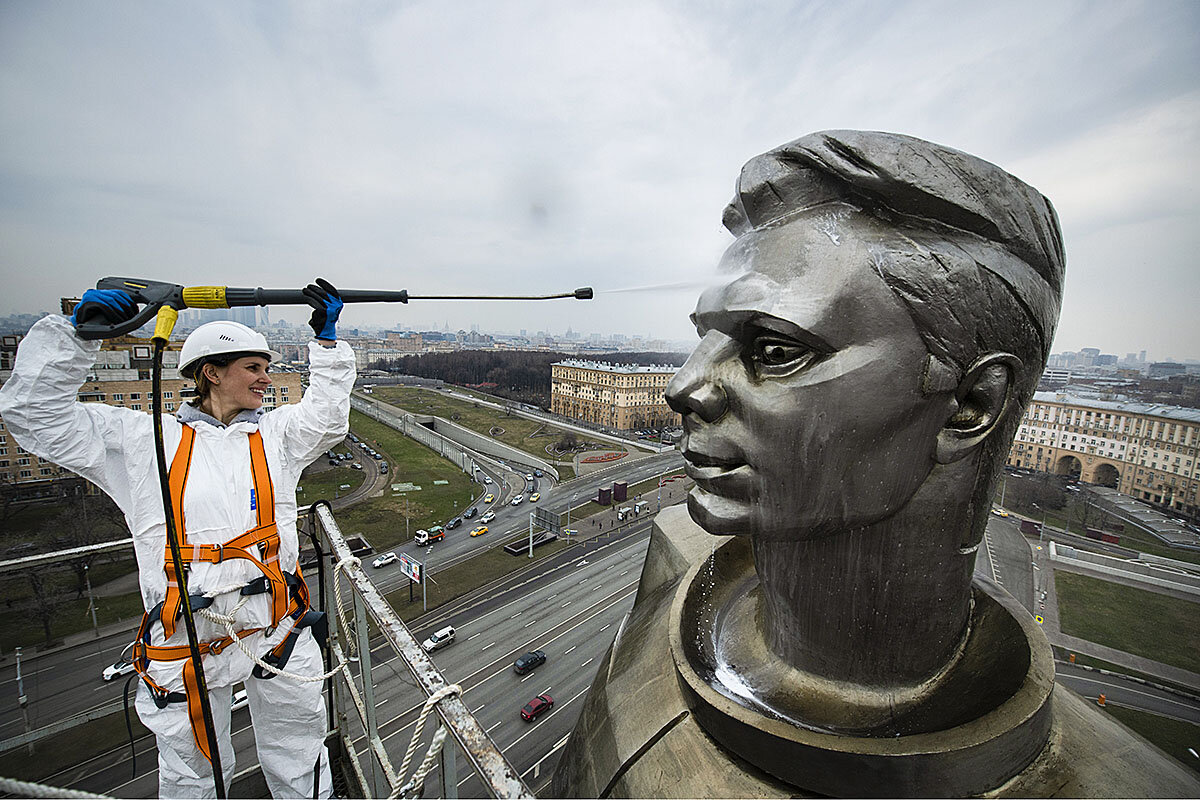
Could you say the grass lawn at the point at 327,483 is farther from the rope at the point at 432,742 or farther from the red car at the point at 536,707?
the rope at the point at 432,742

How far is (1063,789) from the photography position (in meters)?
2.38

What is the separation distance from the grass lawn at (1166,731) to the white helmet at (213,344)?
25544 millimetres

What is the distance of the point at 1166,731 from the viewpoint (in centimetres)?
1745

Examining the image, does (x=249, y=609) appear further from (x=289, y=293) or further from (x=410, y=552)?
(x=410, y=552)

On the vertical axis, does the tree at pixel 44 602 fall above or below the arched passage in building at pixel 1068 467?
above

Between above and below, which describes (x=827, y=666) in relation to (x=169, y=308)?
below

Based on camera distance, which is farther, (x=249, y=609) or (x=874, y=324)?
(x=249, y=609)

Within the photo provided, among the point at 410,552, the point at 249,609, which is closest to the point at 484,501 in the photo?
the point at 410,552

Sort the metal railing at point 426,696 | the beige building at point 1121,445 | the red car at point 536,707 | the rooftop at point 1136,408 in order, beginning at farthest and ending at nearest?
1. the rooftop at point 1136,408
2. the beige building at point 1121,445
3. the red car at point 536,707
4. the metal railing at point 426,696

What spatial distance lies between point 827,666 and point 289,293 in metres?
4.65

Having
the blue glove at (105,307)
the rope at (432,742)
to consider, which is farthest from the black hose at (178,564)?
the rope at (432,742)

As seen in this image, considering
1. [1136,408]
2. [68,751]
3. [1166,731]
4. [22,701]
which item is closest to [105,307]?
[68,751]

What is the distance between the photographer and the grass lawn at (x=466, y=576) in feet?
75.5

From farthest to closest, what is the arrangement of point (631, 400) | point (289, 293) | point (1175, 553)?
point (631, 400), point (1175, 553), point (289, 293)
